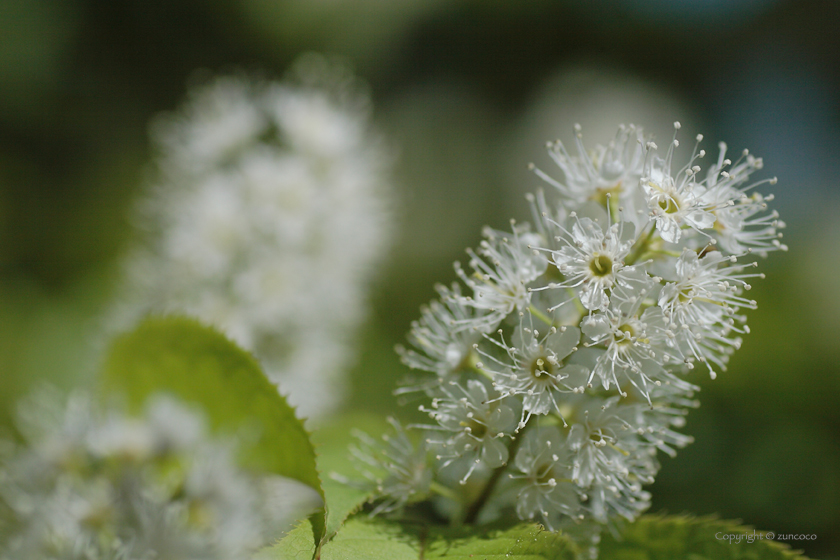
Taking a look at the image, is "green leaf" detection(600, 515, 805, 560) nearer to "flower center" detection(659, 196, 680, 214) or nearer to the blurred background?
"flower center" detection(659, 196, 680, 214)

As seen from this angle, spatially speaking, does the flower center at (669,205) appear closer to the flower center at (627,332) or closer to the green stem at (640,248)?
the green stem at (640,248)

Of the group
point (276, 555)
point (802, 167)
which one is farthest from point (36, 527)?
point (802, 167)

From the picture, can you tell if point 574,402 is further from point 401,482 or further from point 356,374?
point 356,374

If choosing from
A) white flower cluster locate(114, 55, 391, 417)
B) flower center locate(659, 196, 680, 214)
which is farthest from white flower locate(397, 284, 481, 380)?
white flower cluster locate(114, 55, 391, 417)

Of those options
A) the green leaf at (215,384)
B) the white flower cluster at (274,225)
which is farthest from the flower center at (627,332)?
the white flower cluster at (274,225)

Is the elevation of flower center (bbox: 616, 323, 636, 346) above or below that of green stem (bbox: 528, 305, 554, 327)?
below

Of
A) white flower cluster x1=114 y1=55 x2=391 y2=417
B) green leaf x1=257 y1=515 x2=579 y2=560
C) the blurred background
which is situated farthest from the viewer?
the blurred background
